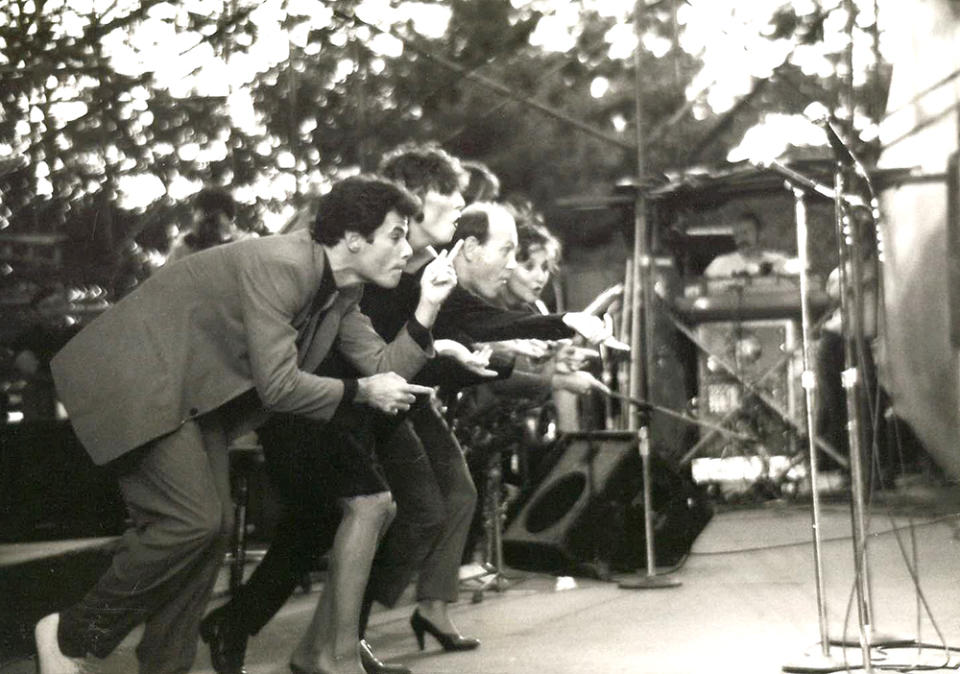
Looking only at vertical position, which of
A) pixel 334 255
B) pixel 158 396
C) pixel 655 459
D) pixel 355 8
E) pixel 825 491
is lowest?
pixel 825 491

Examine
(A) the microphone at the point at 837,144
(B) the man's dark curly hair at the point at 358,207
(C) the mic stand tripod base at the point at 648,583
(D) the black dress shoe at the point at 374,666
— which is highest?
(A) the microphone at the point at 837,144

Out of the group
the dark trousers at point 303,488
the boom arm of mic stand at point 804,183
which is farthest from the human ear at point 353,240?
the boom arm of mic stand at point 804,183

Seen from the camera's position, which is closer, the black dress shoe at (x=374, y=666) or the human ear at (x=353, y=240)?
the human ear at (x=353, y=240)

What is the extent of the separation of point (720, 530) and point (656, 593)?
9.11 feet

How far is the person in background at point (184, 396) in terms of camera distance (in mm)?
4207

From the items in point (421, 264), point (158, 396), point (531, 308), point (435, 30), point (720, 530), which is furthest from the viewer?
point (435, 30)

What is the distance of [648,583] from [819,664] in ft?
8.05

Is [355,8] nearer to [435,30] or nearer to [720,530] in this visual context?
[435,30]

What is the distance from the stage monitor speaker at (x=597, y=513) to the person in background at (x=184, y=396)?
3078mm

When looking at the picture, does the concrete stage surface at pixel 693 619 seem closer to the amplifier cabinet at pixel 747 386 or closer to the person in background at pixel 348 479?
the person in background at pixel 348 479

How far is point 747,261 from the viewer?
11.5 metres

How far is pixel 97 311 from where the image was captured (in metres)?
8.98

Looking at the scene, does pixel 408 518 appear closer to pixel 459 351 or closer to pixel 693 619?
pixel 459 351

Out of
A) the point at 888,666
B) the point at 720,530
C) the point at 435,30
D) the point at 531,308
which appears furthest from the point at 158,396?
the point at 435,30
